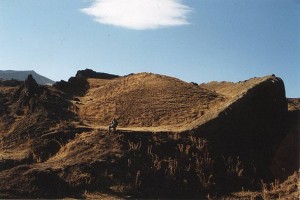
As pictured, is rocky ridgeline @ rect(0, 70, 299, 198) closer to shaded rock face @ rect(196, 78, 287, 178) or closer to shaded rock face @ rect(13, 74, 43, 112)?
shaded rock face @ rect(196, 78, 287, 178)

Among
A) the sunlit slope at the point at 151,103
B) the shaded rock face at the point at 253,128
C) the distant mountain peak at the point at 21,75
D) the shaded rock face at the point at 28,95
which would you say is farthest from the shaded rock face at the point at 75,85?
the distant mountain peak at the point at 21,75

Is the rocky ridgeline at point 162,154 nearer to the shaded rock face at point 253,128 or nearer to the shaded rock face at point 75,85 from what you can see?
the shaded rock face at point 253,128

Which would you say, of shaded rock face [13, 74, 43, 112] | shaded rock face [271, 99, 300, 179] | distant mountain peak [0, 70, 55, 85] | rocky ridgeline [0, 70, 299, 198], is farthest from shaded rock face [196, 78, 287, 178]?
distant mountain peak [0, 70, 55, 85]

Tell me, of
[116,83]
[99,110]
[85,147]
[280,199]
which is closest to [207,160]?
[280,199]

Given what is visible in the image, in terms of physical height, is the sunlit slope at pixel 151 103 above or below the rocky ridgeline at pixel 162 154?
above

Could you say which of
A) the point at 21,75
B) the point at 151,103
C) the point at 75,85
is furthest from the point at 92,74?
the point at 21,75

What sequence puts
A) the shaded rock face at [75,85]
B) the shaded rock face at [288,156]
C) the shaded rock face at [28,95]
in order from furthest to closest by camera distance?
the shaded rock face at [75,85]
the shaded rock face at [28,95]
the shaded rock face at [288,156]

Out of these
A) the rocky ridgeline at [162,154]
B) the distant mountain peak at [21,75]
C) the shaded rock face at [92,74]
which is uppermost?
the distant mountain peak at [21,75]

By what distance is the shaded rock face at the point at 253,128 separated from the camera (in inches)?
558

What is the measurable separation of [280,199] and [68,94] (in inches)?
584

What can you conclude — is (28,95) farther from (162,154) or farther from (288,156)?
(288,156)

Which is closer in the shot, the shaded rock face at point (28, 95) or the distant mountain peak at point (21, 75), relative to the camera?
the shaded rock face at point (28, 95)

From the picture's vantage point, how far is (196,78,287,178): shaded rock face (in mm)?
14172

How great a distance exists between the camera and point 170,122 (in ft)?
54.1
